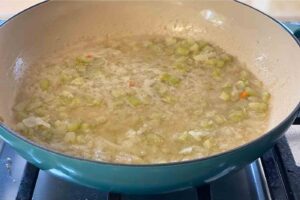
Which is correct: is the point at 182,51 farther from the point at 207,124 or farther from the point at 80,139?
the point at 80,139

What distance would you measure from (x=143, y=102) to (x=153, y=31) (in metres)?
0.30

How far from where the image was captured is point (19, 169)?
2.81ft

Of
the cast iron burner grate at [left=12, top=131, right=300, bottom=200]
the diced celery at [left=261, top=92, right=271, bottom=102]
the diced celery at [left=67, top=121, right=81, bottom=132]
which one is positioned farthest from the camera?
the diced celery at [left=261, top=92, right=271, bottom=102]

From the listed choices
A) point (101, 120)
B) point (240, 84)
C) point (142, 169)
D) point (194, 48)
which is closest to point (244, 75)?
point (240, 84)

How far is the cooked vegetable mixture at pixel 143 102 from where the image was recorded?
2.77 ft

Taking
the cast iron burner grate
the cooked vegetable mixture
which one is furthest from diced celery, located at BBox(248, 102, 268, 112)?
the cast iron burner grate

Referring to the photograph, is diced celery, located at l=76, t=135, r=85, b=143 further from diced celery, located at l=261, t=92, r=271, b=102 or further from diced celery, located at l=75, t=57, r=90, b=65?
diced celery, located at l=261, t=92, r=271, b=102

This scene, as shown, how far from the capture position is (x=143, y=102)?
37.9 inches

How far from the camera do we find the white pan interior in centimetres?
95

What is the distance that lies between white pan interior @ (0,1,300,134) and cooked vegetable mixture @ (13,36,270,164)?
0.09 ft

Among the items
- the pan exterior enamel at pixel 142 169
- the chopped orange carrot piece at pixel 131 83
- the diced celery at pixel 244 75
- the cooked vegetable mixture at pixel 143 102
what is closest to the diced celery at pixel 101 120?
the cooked vegetable mixture at pixel 143 102

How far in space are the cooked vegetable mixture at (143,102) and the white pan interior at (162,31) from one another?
0.03 metres

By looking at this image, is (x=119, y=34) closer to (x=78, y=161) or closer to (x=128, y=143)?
(x=128, y=143)

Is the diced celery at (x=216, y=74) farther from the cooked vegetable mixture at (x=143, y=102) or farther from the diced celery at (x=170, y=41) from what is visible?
the diced celery at (x=170, y=41)
